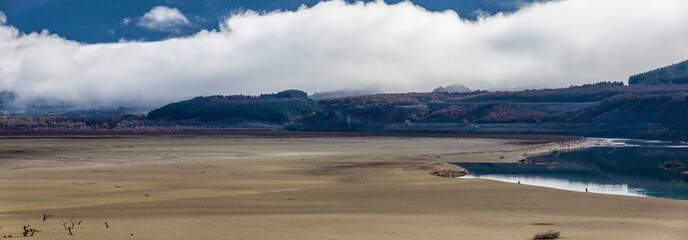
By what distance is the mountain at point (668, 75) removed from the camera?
171 m

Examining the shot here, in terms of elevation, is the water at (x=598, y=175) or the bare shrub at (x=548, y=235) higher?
the bare shrub at (x=548, y=235)

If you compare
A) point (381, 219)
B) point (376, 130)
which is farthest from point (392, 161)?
point (376, 130)

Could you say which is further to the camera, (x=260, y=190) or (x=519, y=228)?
(x=260, y=190)

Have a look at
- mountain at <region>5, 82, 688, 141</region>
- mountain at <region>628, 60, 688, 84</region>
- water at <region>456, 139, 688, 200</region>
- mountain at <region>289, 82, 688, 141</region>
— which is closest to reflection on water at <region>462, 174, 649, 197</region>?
water at <region>456, 139, 688, 200</region>

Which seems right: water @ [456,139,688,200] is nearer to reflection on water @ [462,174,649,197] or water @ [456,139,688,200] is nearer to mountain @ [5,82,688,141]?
reflection on water @ [462,174,649,197]

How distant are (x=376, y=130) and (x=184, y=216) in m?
140

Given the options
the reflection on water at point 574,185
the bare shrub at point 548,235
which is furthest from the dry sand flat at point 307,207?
the reflection on water at point 574,185

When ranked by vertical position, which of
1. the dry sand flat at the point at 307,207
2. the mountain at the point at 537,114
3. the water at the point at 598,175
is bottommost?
the water at the point at 598,175

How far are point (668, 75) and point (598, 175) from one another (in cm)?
14875

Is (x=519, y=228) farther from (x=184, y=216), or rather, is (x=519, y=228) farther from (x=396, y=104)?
(x=396, y=104)

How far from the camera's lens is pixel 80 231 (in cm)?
1612

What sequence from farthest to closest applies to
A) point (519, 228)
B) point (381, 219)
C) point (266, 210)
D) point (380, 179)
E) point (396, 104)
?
point (396, 104) < point (380, 179) < point (266, 210) < point (381, 219) < point (519, 228)

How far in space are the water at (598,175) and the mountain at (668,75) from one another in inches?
4997

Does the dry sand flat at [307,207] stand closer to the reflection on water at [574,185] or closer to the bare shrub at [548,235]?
the bare shrub at [548,235]
